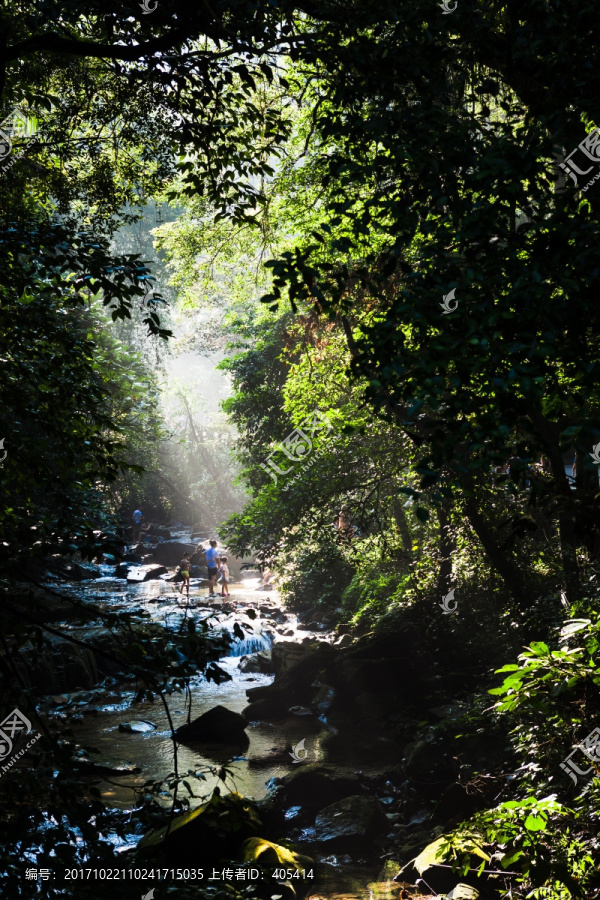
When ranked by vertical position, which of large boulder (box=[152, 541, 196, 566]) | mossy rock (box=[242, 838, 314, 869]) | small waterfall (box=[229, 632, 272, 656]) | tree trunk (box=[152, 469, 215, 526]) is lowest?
mossy rock (box=[242, 838, 314, 869])

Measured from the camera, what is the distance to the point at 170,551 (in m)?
32.5

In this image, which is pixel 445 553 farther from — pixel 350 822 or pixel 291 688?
pixel 350 822

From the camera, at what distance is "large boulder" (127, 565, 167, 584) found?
85.5 feet

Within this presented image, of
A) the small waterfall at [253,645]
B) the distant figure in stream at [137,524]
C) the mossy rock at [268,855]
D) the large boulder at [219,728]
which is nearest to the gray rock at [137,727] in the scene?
the large boulder at [219,728]

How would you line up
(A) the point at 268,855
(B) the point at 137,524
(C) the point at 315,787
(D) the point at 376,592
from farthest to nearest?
(B) the point at 137,524
(D) the point at 376,592
(C) the point at 315,787
(A) the point at 268,855

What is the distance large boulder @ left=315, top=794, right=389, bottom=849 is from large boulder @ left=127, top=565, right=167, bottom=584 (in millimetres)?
18727

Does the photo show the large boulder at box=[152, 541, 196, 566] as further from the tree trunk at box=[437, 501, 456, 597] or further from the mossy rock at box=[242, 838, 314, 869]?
the mossy rock at box=[242, 838, 314, 869]

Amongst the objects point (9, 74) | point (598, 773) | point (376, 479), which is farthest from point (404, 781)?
point (9, 74)

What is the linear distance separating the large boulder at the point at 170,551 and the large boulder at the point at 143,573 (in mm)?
2402

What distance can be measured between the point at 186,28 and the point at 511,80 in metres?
2.84

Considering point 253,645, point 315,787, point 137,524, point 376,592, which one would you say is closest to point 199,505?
point 137,524

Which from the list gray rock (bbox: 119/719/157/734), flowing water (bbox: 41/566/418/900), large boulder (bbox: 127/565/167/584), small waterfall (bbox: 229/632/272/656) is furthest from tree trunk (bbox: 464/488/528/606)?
large boulder (bbox: 127/565/167/584)

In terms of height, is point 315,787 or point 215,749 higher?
point 215,749

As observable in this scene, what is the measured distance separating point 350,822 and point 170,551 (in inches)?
1009
